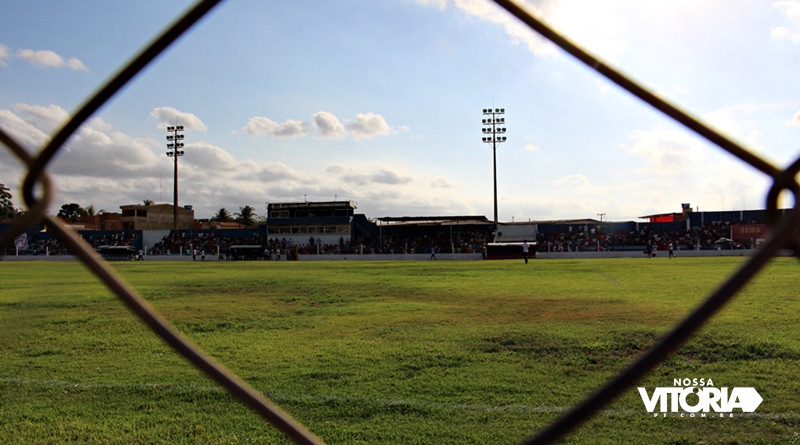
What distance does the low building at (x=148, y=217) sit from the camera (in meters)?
66.2

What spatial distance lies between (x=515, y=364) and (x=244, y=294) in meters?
8.78

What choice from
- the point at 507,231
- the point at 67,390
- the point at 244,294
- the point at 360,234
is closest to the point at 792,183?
the point at 67,390

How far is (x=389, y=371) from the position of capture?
16.3 ft

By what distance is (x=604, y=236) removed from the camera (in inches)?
1790

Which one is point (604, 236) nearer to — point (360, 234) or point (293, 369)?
point (360, 234)

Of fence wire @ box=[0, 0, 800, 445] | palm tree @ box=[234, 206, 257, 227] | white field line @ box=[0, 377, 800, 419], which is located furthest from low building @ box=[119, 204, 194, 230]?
fence wire @ box=[0, 0, 800, 445]

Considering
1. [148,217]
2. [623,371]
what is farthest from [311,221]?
[623,371]

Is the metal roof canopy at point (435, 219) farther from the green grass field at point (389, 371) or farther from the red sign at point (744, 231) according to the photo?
the green grass field at point (389, 371)

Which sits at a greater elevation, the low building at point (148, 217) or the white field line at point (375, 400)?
the low building at point (148, 217)

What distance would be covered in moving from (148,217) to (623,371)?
75728mm

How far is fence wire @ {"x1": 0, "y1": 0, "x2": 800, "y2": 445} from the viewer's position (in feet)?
2.56

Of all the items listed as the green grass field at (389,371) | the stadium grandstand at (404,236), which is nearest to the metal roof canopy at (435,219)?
the stadium grandstand at (404,236)

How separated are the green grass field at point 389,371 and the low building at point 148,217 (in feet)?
207

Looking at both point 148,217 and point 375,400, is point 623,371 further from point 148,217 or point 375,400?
point 148,217
